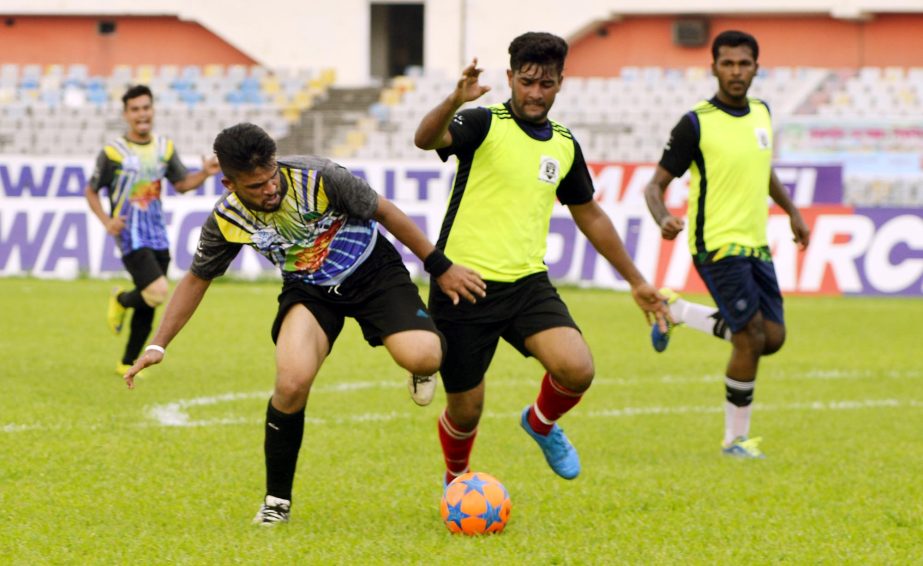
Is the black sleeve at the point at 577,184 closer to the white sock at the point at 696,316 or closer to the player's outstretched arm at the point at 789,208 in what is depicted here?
the player's outstretched arm at the point at 789,208

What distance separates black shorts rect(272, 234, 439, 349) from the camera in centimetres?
601

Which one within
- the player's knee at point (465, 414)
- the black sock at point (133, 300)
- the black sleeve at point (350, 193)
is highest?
the black sleeve at point (350, 193)

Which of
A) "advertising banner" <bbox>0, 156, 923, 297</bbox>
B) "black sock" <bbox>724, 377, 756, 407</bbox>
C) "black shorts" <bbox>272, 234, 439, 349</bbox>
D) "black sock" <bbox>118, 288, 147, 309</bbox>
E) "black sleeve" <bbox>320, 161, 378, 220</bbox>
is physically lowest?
"advertising banner" <bbox>0, 156, 923, 297</bbox>

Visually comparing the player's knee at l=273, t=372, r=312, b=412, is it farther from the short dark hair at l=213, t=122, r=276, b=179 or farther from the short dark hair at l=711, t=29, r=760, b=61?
the short dark hair at l=711, t=29, r=760, b=61

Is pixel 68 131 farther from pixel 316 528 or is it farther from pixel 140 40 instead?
pixel 316 528

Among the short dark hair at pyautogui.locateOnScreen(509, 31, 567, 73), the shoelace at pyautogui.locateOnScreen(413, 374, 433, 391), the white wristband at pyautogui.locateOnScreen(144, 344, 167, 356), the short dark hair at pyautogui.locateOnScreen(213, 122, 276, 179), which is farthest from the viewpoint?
the short dark hair at pyautogui.locateOnScreen(509, 31, 567, 73)

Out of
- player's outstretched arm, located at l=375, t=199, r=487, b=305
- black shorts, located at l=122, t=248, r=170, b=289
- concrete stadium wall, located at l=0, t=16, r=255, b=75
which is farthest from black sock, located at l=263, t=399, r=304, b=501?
concrete stadium wall, located at l=0, t=16, r=255, b=75

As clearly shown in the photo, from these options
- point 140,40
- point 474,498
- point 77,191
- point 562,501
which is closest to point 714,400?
point 562,501

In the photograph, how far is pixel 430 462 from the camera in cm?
765

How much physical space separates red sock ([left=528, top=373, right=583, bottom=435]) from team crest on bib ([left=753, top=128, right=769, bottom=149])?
2344mm

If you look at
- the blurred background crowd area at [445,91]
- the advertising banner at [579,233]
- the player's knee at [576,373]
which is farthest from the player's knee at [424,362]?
the blurred background crowd area at [445,91]

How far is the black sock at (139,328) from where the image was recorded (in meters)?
10.8

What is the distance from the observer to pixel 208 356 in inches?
479

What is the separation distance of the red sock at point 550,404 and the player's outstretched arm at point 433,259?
0.85 m
